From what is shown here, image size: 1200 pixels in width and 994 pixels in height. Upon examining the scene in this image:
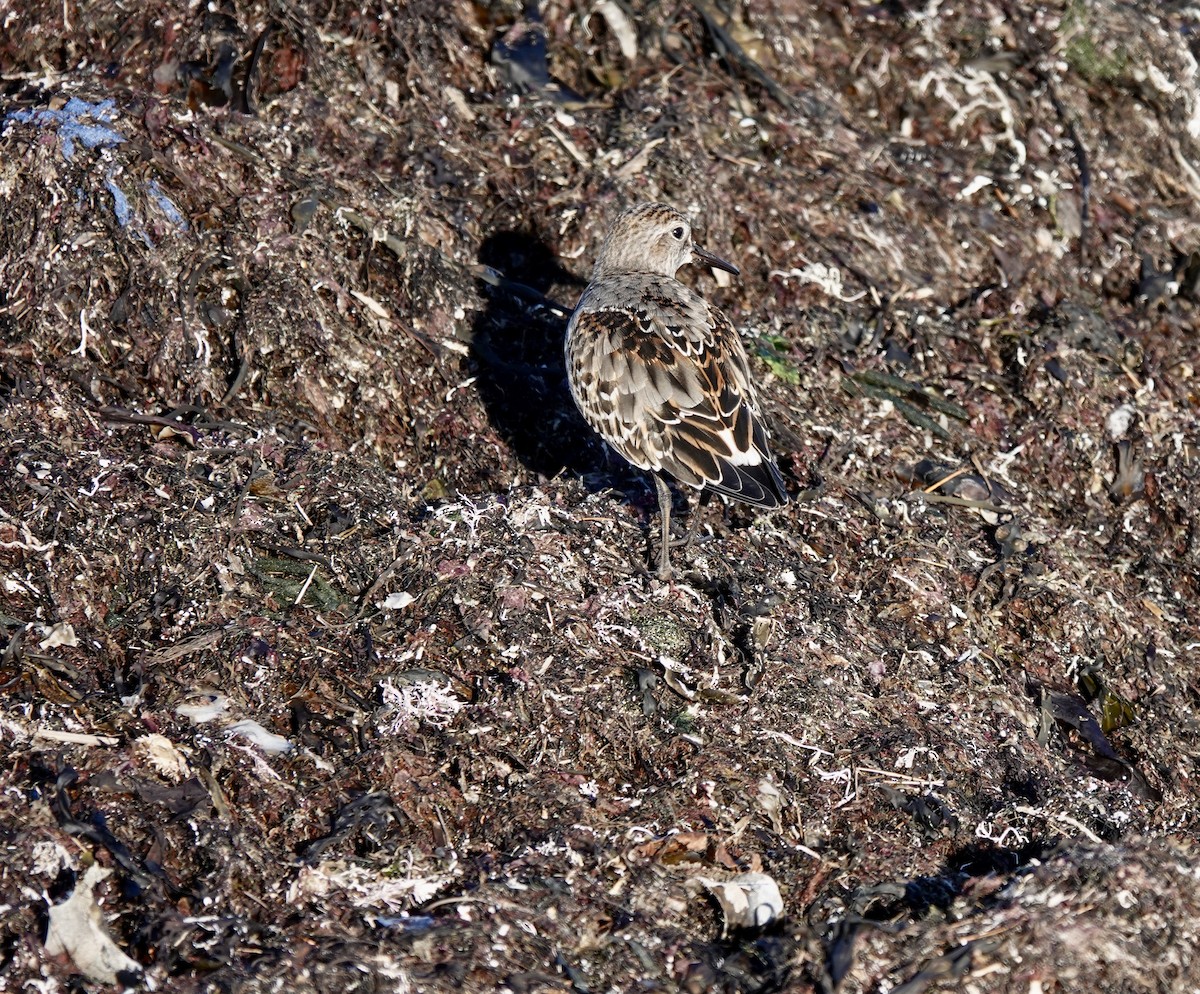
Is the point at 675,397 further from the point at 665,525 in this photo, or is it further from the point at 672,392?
the point at 665,525

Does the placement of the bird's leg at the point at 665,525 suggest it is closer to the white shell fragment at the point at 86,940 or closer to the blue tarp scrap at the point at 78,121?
the white shell fragment at the point at 86,940

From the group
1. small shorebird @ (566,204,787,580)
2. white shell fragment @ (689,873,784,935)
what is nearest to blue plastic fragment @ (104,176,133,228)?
small shorebird @ (566,204,787,580)

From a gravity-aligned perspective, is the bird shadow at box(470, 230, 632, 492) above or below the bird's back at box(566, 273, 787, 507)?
below

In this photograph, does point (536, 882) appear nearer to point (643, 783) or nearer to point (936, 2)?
point (643, 783)

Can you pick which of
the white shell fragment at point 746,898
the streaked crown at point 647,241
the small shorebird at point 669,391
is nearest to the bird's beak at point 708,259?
the streaked crown at point 647,241

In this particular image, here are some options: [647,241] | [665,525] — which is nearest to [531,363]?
[647,241]

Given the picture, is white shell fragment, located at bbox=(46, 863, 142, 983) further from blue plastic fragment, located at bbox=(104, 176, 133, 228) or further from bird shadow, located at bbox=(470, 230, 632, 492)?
blue plastic fragment, located at bbox=(104, 176, 133, 228)
